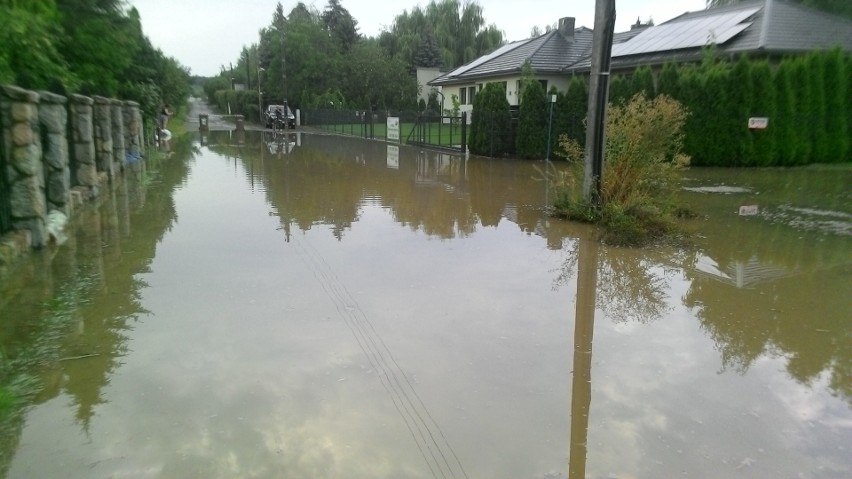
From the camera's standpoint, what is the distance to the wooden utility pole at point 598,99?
30.9ft

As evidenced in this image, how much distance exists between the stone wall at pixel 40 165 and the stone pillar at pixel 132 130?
7.02 m

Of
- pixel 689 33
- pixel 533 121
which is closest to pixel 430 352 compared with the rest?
pixel 533 121

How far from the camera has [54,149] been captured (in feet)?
28.4

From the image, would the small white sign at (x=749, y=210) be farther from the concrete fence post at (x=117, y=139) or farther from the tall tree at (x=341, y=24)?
the tall tree at (x=341, y=24)

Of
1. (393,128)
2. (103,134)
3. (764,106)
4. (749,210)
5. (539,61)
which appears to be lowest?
(749,210)

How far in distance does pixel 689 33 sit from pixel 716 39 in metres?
3.12

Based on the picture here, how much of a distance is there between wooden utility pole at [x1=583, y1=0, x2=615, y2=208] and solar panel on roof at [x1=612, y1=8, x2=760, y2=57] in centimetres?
1513

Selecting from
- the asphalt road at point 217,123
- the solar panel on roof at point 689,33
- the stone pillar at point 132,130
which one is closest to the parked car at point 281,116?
the asphalt road at point 217,123

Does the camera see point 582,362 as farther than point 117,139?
No

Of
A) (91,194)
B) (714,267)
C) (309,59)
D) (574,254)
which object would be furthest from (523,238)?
(309,59)

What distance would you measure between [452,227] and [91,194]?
6.60m

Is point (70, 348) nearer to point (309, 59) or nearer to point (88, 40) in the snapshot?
point (88, 40)

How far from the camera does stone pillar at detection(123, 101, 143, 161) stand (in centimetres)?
1856

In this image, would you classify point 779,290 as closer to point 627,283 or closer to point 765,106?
point 627,283
